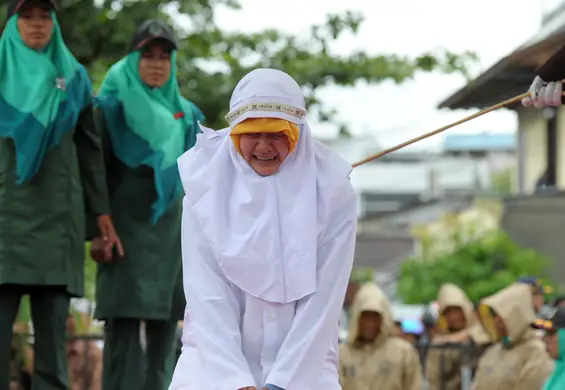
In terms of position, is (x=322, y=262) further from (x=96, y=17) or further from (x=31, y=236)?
(x=96, y=17)

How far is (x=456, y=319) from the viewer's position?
16.5m

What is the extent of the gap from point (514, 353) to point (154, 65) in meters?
4.74

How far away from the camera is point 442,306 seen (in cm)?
1653

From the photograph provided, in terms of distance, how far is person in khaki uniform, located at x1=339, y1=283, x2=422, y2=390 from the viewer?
12.9 metres

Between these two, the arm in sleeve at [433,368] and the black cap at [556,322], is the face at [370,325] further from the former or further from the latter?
the black cap at [556,322]

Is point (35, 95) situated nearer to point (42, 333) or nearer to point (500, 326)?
point (42, 333)

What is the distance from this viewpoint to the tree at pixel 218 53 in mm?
13055

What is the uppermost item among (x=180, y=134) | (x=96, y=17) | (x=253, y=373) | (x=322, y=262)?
(x=96, y=17)

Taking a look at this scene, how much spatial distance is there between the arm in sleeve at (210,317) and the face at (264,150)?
1.08 ft

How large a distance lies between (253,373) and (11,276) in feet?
7.15

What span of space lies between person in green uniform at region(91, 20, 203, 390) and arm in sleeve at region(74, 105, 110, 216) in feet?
0.82

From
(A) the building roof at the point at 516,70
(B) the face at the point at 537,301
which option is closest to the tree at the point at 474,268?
(B) the face at the point at 537,301

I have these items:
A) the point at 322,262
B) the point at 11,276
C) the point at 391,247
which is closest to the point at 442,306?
the point at 11,276

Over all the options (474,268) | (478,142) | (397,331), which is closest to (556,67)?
(397,331)
